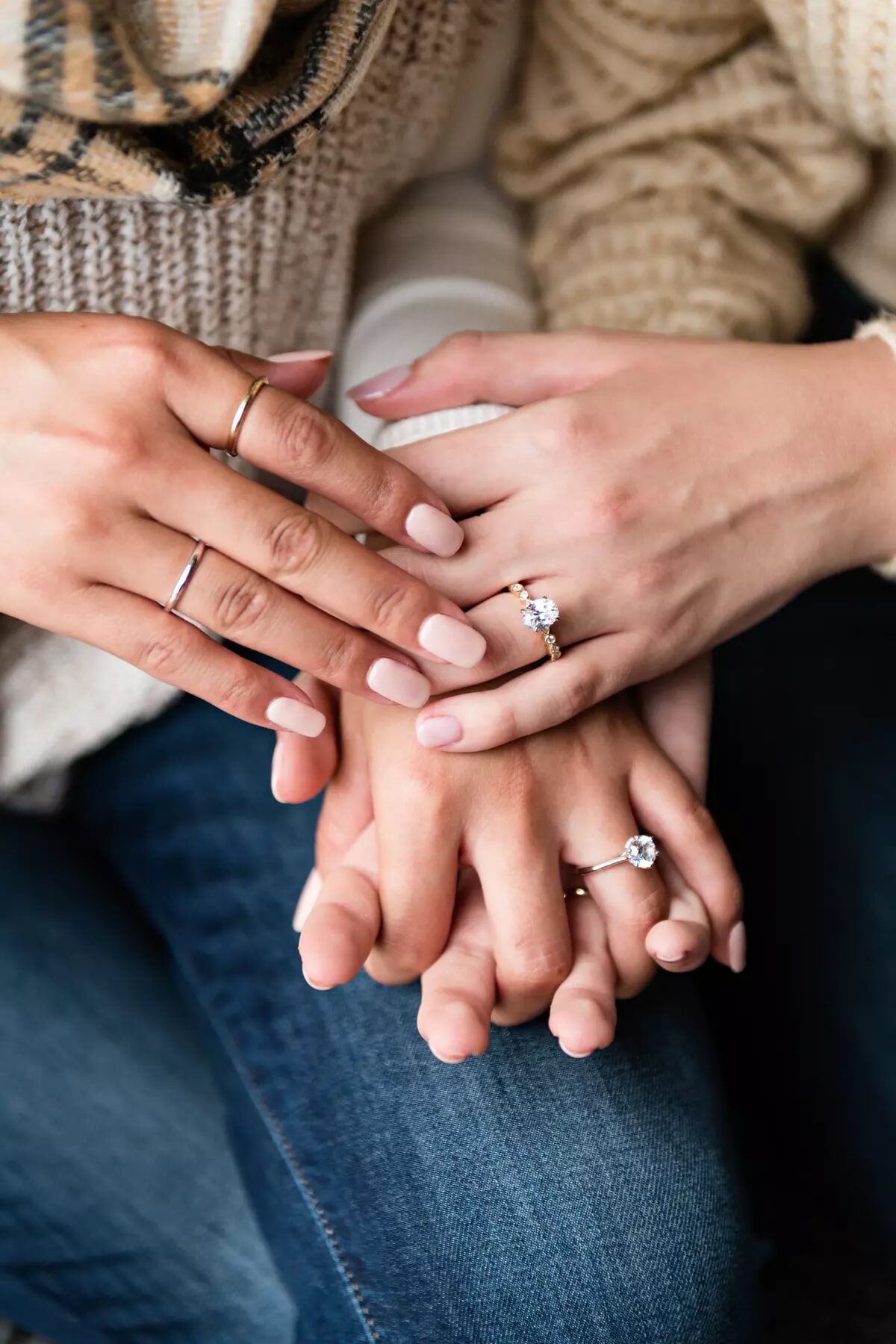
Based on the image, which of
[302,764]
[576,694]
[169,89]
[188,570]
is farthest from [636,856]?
[169,89]

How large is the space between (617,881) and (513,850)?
8 centimetres

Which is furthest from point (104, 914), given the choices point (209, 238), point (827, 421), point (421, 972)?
point (827, 421)

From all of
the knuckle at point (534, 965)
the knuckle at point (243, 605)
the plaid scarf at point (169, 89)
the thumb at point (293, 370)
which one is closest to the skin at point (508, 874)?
the knuckle at point (534, 965)

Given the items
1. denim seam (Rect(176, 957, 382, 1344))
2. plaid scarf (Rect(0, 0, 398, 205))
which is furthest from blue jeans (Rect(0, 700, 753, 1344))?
plaid scarf (Rect(0, 0, 398, 205))

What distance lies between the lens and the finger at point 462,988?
61 cm

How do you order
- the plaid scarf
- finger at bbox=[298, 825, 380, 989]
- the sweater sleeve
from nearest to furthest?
the plaid scarf → finger at bbox=[298, 825, 380, 989] → the sweater sleeve

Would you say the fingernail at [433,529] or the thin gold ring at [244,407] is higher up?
the thin gold ring at [244,407]

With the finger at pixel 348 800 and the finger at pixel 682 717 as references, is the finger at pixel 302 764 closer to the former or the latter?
the finger at pixel 348 800

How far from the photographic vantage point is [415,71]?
30.1 inches

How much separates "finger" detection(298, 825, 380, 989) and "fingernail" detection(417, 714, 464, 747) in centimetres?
10

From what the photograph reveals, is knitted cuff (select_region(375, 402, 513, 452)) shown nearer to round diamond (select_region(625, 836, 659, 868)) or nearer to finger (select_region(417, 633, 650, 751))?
finger (select_region(417, 633, 650, 751))

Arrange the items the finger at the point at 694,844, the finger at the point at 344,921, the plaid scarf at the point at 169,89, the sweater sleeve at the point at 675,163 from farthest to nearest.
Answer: the sweater sleeve at the point at 675,163
the finger at the point at 694,844
the finger at the point at 344,921
the plaid scarf at the point at 169,89

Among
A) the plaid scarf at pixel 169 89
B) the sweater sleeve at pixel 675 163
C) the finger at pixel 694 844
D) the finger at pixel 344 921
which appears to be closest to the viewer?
the plaid scarf at pixel 169 89

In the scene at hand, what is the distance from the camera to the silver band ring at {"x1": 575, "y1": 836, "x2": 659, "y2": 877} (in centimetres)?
69
